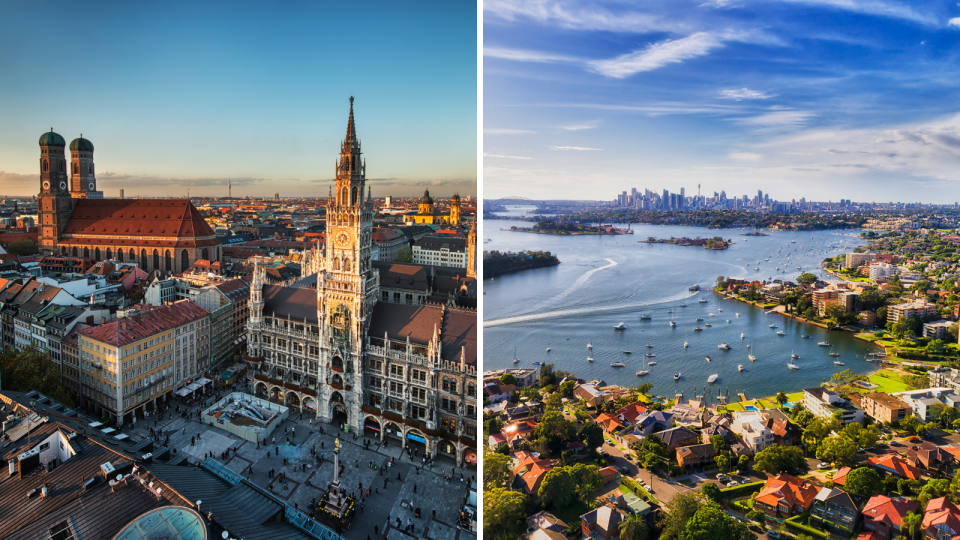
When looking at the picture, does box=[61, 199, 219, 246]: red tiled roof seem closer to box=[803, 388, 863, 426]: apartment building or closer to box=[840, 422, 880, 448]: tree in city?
box=[803, 388, 863, 426]: apartment building

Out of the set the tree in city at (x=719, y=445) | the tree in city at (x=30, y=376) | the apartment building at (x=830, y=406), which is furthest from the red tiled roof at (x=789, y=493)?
the tree in city at (x=30, y=376)

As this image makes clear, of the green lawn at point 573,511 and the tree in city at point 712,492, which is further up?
the green lawn at point 573,511

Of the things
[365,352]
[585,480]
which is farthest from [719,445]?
[365,352]

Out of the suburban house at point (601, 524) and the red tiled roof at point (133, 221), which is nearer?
the suburban house at point (601, 524)

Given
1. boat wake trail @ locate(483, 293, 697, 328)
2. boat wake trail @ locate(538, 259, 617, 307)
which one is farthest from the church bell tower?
boat wake trail @ locate(538, 259, 617, 307)

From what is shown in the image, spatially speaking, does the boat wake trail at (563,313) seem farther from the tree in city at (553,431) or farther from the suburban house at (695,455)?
the suburban house at (695,455)

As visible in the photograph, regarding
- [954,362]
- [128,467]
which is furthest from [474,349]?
[954,362]

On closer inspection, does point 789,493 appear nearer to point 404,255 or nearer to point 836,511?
point 836,511
